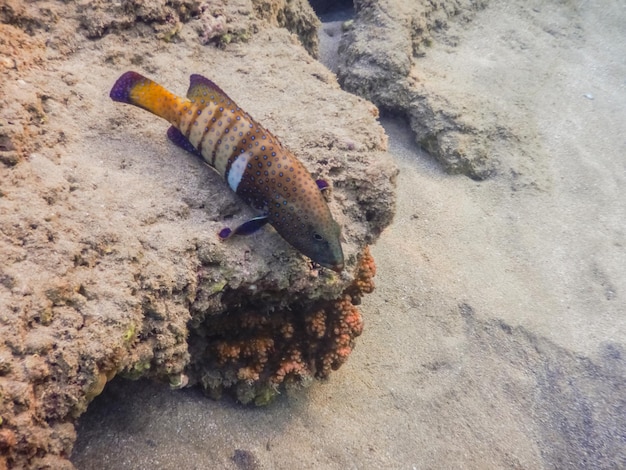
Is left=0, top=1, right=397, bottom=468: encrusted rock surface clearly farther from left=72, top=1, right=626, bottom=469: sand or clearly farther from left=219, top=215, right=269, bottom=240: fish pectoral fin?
left=72, top=1, right=626, bottom=469: sand

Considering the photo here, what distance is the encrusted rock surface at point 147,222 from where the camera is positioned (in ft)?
7.27

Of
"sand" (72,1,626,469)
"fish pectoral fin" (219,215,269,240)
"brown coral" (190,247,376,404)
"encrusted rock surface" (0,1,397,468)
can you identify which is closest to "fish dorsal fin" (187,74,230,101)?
"encrusted rock surface" (0,1,397,468)

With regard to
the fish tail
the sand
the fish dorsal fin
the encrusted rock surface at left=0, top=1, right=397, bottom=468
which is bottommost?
the sand

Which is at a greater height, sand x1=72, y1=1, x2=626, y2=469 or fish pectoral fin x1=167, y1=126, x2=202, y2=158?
fish pectoral fin x1=167, y1=126, x2=202, y2=158

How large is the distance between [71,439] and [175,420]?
4.11 feet

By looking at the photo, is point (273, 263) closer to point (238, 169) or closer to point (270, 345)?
point (238, 169)

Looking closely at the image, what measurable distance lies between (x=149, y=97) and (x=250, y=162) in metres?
1.00

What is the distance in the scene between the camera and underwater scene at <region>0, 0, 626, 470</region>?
8.22ft

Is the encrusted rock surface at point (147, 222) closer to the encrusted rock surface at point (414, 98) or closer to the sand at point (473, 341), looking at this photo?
the sand at point (473, 341)

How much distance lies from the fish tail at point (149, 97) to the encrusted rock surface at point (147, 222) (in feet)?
0.96

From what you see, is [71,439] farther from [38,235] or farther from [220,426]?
[220,426]

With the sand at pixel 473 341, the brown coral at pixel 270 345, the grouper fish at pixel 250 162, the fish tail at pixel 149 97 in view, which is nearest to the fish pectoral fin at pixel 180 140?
the grouper fish at pixel 250 162

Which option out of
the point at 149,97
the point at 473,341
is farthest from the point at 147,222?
the point at 473,341

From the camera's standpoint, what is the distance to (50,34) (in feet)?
12.2
